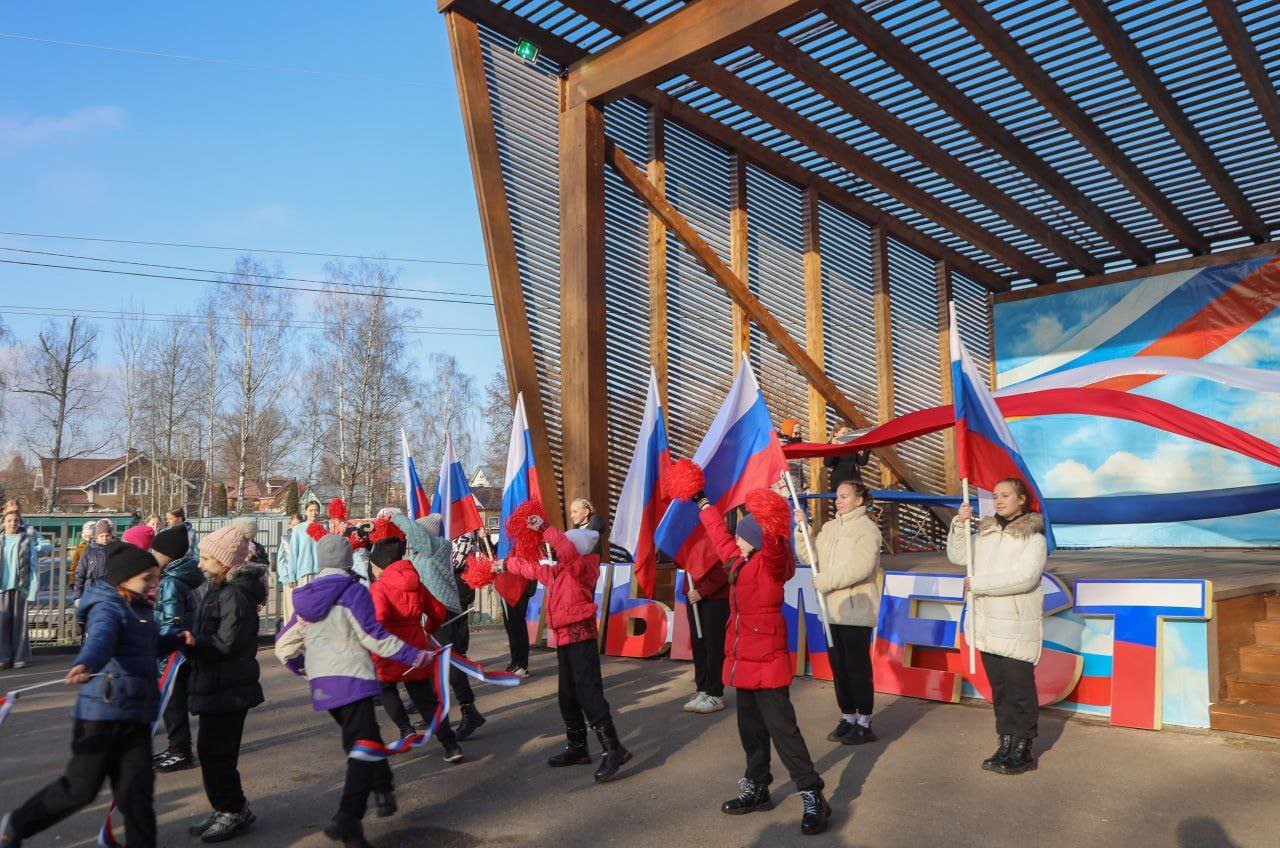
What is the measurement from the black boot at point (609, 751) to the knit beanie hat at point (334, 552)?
1.85m

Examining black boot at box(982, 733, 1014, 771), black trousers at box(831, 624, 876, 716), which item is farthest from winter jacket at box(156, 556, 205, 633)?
black boot at box(982, 733, 1014, 771)

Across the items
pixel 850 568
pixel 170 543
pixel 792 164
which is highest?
pixel 792 164

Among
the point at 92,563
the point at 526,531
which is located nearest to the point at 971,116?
the point at 526,531

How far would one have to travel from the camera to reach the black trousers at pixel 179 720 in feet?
21.5

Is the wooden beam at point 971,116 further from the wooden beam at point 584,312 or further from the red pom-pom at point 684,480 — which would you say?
the red pom-pom at point 684,480

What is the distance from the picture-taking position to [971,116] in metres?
12.2

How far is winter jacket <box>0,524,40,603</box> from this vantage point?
11.1 metres

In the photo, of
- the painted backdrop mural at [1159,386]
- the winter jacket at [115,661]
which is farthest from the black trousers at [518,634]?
the painted backdrop mural at [1159,386]

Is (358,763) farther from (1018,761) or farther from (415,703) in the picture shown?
(1018,761)

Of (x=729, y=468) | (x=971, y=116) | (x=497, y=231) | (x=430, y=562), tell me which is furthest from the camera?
(x=971, y=116)

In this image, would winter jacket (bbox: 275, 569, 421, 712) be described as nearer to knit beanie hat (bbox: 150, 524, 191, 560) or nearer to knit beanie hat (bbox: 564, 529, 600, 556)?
knit beanie hat (bbox: 150, 524, 191, 560)

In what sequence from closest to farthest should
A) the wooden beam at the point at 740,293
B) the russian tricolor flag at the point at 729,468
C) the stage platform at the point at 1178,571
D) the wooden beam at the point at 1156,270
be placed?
1. the russian tricolor flag at the point at 729,468
2. the stage platform at the point at 1178,571
3. the wooden beam at the point at 740,293
4. the wooden beam at the point at 1156,270

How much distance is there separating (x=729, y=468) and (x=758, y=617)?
1.93 metres

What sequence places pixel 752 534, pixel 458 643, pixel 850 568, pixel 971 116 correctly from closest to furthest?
pixel 752 534 < pixel 850 568 < pixel 458 643 < pixel 971 116
